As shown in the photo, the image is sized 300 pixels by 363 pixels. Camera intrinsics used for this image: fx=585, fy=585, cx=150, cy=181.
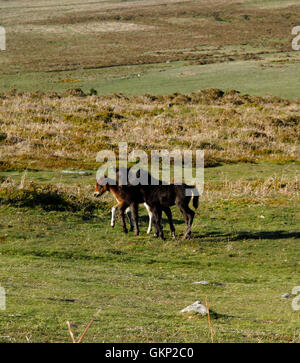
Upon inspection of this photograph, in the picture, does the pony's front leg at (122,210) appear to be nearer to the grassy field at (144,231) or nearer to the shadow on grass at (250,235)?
the grassy field at (144,231)

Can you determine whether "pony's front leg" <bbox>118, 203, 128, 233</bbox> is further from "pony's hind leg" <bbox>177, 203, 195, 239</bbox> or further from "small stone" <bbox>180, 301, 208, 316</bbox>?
"small stone" <bbox>180, 301, 208, 316</bbox>

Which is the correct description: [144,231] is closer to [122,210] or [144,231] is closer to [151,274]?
[122,210]

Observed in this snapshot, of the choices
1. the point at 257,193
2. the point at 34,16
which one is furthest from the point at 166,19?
the point at 257,193

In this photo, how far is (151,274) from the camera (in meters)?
12.1

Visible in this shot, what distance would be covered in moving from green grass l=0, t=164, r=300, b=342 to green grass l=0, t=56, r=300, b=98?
1909 inches

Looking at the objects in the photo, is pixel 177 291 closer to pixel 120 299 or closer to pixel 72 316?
pixel 120 299

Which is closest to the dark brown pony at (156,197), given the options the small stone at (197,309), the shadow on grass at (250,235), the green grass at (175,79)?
the shadow on grass at (250,235)

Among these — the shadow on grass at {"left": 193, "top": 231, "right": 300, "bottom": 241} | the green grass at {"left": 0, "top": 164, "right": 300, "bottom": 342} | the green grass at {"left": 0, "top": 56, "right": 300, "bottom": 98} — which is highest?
the green grass at {"left": 0, "top": 164, "right": 300, "bottom": 342}

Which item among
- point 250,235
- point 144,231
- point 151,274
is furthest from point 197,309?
point 144,231

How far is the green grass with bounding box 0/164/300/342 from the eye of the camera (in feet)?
24.3

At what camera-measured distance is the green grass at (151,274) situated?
7414mm

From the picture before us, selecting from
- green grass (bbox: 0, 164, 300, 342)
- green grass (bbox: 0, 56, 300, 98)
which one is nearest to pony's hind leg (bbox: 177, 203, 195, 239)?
green grass (bbox: 0, 164, 300, 342)

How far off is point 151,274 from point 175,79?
221 ft
